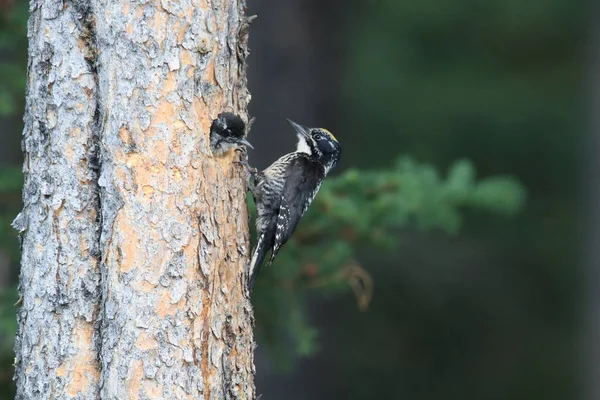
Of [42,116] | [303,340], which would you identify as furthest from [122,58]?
[303,340]

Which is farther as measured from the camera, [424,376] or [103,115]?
[424,376]

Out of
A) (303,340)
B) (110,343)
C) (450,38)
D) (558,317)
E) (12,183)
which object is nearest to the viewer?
(110,343)

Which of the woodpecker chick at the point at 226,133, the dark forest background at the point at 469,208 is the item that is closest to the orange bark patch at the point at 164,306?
the woodpecker chick at the point at 226,133

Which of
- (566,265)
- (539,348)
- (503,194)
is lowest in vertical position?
(503,194)

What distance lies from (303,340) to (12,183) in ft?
7.49

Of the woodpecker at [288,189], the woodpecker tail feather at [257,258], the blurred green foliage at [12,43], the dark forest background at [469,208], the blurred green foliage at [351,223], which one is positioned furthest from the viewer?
the dark forest background at [469,208]

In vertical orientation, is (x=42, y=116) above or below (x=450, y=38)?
below

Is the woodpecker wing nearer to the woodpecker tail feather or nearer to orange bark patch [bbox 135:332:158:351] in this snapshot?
the woodpecker tail feather

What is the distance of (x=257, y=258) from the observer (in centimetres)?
488

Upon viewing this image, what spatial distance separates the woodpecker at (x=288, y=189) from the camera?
5156mm

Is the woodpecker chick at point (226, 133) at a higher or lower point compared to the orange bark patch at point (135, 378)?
higher

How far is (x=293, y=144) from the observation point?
26.1 feet

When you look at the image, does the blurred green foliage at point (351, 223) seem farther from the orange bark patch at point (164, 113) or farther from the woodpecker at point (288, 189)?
the orange bark patch at point (164, 113)

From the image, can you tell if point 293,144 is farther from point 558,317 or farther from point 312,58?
point 558,317
